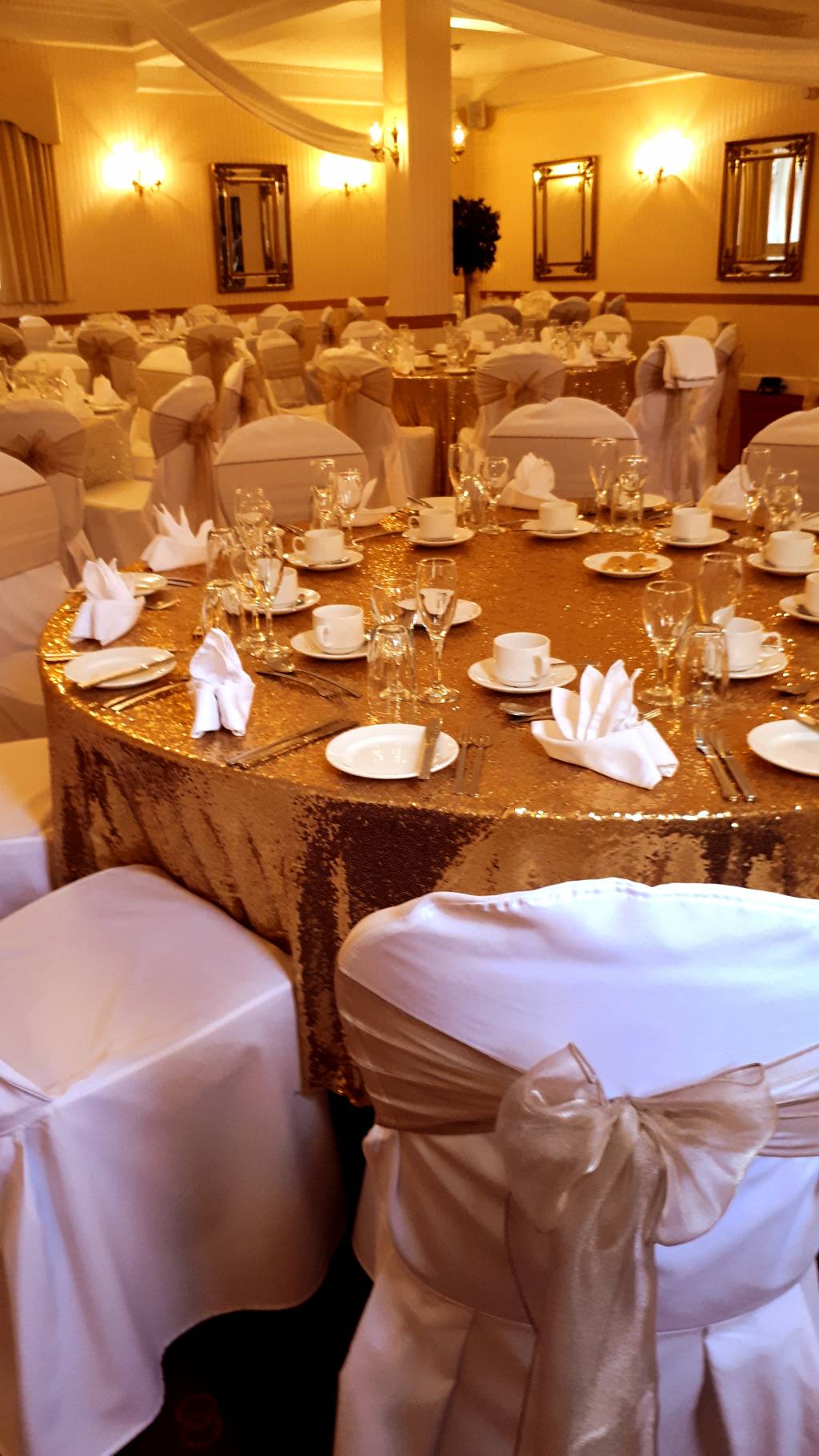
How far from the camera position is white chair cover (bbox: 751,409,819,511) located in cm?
320

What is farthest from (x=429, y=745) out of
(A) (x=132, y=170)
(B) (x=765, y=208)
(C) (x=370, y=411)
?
(A) (x=132, y=170)

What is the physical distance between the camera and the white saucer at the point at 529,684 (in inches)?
68.0

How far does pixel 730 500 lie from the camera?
278cm

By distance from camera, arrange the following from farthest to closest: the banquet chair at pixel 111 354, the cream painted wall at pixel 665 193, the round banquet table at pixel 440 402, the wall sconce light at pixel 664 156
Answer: the wall sconce light at pixel 664 156
the cream painted wall at pixel 665 193
the banquet chair at pixel 111 354
the round banquet table at pixel 440 402

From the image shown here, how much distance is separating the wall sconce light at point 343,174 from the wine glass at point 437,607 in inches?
449

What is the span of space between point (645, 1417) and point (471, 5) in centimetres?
710

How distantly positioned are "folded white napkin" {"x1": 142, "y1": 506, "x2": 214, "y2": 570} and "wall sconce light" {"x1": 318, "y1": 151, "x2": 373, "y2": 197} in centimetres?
1062

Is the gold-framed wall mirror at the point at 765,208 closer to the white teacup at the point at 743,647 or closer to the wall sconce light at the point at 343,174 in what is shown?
the wall sconce light at the point at 343,174

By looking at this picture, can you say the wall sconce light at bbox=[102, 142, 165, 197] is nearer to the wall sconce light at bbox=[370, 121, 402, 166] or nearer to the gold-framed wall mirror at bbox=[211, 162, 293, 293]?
the gold-framed wall mirror at bbox=[211, 162, 293, 293]

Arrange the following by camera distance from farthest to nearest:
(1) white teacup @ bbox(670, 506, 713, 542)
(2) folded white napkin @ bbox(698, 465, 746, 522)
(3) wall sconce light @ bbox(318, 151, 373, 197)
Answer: (3) wall sconce light @ bbox(318, 151, 373, 197) < (2) folded white napkin @ bbox(698, 465, 746, 522) < (1) white teacup @ bbox(670, 506, 713, 542)

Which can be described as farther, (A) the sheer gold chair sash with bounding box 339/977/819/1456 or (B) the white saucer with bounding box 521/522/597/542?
(B) the white saucer with bounding box 521/522/597/542

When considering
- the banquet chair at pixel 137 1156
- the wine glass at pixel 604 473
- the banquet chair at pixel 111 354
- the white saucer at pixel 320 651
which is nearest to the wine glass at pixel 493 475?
the wine glass at pixel 604 473

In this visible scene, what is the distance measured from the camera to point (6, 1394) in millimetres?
1458

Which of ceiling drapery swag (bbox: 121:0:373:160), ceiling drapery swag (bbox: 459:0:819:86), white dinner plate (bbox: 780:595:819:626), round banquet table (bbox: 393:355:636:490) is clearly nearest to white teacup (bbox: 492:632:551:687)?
white dinner plate (bbox: 780:595:819:626)
